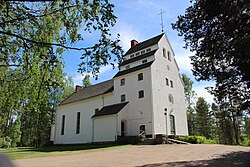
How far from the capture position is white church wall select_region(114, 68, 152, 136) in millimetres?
25170

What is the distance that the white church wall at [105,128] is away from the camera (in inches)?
996

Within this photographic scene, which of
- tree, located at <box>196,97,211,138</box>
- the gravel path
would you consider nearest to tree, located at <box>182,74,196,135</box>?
tree, located at <box>196,97,211,138</box>

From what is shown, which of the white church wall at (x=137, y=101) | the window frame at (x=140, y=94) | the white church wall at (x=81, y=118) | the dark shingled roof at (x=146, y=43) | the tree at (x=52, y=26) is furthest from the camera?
the white church wall at (x=81, y=118)

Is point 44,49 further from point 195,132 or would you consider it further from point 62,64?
point 195,132

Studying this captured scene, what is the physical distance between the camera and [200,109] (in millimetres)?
49031

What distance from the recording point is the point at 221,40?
8766 millimetres

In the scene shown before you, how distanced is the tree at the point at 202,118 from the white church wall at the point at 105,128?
1160 inches

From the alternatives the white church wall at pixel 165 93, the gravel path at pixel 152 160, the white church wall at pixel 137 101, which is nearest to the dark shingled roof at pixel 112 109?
the white church wall at pixel 137 101

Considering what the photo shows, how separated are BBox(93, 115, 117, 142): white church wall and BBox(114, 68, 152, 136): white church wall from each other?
7.17 ft

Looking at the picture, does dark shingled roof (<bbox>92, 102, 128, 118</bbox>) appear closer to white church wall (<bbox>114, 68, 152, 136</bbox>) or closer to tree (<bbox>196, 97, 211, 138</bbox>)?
white church wall (<bbox>114, 68, 152, 136</bbox>)

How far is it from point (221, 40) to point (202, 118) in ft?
142

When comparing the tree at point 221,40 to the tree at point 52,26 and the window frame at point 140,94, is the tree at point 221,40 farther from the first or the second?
the window frame at point 140,94

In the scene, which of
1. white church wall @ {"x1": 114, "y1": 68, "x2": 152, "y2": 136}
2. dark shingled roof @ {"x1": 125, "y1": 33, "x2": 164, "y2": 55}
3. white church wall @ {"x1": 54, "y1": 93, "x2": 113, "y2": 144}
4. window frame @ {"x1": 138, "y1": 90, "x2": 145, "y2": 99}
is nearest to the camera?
white church wall @ {"x1": 114, "y1": 68, "x2": 152, "y2": 136}

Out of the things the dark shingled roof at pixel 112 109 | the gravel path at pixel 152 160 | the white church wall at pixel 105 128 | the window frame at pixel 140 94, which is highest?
the window frame at pixel 140 94
